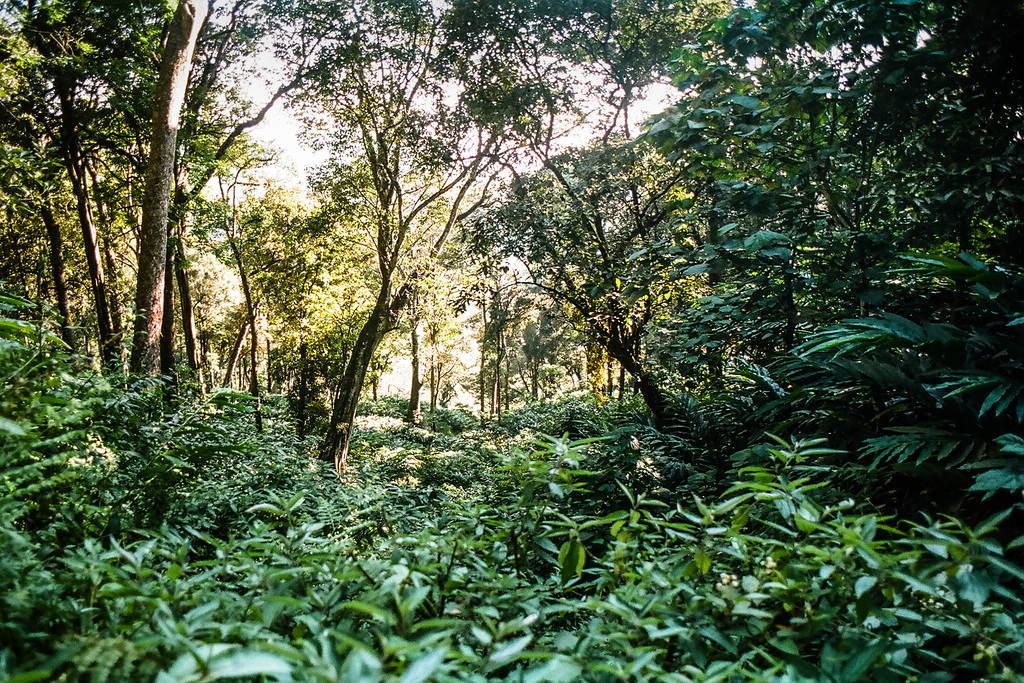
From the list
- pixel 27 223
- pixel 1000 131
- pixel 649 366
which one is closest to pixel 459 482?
pixel 649 366

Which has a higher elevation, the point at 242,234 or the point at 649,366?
the point at 242,234

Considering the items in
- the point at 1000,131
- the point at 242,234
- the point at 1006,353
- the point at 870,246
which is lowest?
the point at 1006,353

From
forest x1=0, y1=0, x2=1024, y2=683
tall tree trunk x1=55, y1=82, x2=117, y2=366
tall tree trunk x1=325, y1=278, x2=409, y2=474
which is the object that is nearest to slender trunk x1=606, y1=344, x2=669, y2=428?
forest x1=0, y1=0, x2=1024, y2=683

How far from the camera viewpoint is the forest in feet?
3.59

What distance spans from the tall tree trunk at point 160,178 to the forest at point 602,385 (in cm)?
5

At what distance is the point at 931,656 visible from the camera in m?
1.18

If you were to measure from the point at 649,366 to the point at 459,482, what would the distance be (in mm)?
4736

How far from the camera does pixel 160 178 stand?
5.93 m

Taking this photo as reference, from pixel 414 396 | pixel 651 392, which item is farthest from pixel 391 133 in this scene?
pixel 414 396

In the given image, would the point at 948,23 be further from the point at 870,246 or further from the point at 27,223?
the point at 27,223

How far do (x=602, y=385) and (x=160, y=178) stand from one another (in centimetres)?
766

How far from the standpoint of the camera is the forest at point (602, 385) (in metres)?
1.10

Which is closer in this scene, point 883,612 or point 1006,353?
point 883,612

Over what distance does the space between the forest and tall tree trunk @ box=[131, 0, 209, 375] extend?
0.05 m
